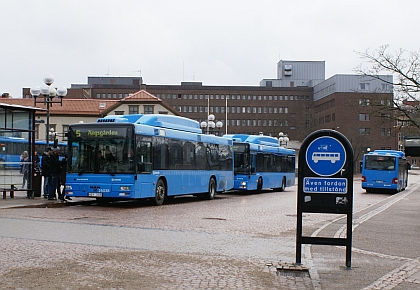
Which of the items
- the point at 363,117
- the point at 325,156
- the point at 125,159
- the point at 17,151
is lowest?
the point at 125,159

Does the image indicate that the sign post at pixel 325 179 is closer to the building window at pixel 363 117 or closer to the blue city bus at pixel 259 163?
the blue city bus at pixel 259 163

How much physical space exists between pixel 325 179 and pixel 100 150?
12.5m

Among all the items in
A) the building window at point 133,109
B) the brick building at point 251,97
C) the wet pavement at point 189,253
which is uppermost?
the brick building at point 251,97

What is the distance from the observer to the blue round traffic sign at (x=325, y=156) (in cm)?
947

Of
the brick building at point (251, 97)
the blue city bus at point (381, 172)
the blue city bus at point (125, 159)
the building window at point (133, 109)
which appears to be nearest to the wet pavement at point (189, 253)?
the blue city bus at point (125, 159)

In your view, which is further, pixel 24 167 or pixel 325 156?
pixel 24 167

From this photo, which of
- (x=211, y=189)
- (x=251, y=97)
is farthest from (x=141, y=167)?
(x=251, y=97)

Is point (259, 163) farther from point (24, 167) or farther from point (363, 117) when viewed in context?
point (363, 117)

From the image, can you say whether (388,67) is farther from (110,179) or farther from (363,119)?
(363,119)

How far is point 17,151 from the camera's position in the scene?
886 inches

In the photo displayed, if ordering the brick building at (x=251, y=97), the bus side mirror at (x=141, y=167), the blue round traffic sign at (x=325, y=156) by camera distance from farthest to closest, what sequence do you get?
the brick building at (x=251, y=97)
the bus side mirror at (x=141, y=167)
the blue round traffic sign at (x=325, y=156)

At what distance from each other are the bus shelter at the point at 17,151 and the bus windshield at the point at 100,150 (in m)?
2.03

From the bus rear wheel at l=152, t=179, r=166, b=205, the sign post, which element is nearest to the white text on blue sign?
the sign post

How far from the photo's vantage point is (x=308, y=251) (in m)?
11.1
